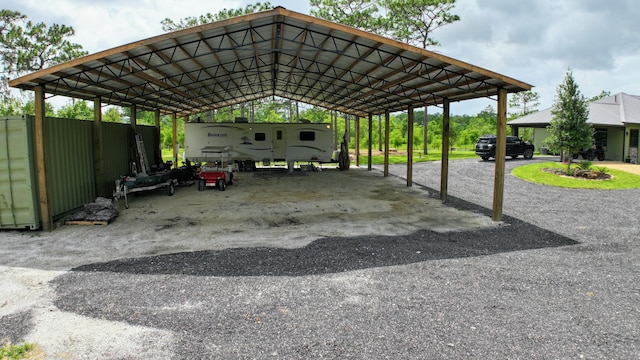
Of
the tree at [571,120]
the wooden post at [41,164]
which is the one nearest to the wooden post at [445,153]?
the tree at [571,120]

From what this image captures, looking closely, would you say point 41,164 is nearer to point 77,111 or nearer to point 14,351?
point 14,351

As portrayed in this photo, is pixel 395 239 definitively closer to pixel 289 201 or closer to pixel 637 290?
pixel 637 290

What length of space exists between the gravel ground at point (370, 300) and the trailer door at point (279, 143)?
13.8 meters

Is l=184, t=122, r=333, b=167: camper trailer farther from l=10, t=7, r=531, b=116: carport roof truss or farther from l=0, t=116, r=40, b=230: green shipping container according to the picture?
l=0, t=116, r=40, b=230: green shipping container

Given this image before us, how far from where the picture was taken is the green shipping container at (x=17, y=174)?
26.8ft

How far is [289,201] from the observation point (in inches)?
478

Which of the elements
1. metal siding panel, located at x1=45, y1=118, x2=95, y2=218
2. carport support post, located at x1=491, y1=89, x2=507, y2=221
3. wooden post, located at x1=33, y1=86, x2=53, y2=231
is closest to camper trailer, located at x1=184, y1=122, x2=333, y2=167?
metal siding panel, located at x1=45, y1=118, x2=95, y2=218

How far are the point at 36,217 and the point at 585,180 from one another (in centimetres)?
1835

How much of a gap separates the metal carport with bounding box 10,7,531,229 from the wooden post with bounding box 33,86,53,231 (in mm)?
21

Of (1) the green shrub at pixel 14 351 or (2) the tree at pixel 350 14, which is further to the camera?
(2) the tree at pixel 350 14

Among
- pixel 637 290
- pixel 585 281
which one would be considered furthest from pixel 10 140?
pixel 637 290

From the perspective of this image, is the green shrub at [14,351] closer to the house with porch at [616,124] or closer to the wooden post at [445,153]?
the wooden post at [445,153]

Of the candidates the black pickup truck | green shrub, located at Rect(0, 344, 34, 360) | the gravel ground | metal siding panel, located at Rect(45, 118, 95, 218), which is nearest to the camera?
green shrub, located at Rect(0, 344, 34, 360)

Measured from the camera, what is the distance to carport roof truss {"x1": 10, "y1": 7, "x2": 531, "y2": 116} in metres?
8.29
